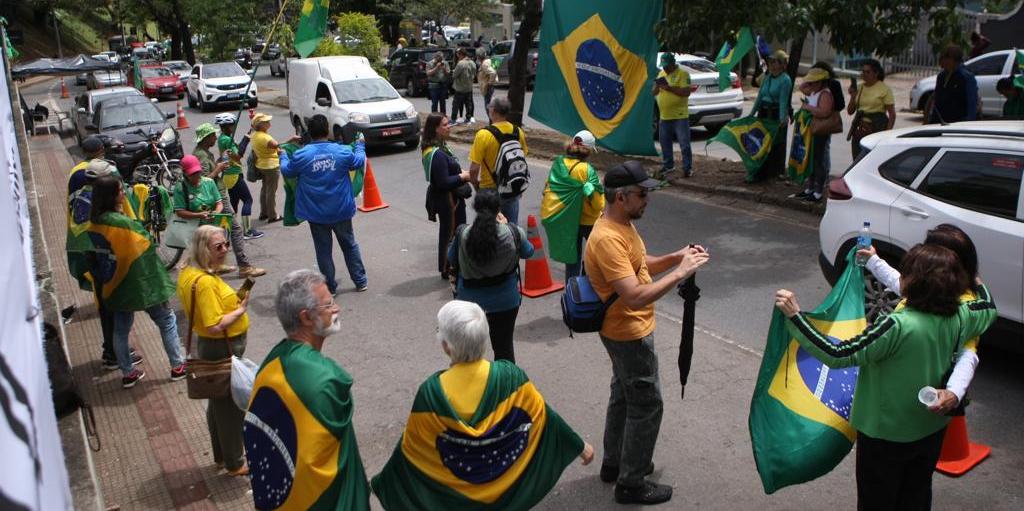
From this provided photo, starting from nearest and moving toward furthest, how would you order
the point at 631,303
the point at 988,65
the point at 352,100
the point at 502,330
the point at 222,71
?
the point at 631,303 → the point at 502,330 → the point at 988,65 → the point at 352,100 → the point at 222,71

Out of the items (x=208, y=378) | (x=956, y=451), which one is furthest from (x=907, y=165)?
(x=208, y=378)

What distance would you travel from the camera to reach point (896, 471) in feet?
12.4

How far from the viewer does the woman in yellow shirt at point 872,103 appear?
10703mm

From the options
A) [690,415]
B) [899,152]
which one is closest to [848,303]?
[690,415]

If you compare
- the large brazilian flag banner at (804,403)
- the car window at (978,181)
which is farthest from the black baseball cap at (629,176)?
the car window at (978,181)

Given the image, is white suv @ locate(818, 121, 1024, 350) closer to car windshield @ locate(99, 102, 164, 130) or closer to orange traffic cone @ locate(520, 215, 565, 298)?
orange traffic cone @ locate(520, 215, 565, 298)

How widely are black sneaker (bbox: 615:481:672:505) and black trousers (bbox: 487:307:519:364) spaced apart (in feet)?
4.31

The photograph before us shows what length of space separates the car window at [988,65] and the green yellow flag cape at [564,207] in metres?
13.5

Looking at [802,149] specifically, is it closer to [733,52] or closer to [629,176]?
[733,52]

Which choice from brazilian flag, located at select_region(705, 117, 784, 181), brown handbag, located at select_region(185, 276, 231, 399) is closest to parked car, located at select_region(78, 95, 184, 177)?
brazilian flag, located at select_region(705, 117, 784, 181)

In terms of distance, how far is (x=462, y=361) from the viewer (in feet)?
11.7

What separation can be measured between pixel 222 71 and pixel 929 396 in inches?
1199

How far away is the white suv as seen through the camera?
5.96m

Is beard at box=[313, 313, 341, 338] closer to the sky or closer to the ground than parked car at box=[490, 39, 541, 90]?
closer to the ground
